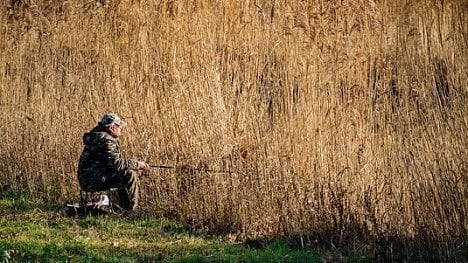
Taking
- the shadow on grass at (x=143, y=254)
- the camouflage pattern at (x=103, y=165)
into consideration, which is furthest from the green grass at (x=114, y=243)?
the camouflage pattern at (x=103, y=165)

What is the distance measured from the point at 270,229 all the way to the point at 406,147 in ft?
5.42

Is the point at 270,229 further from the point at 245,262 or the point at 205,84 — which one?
the point at 205,84

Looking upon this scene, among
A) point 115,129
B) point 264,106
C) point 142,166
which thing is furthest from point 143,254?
point 264,106

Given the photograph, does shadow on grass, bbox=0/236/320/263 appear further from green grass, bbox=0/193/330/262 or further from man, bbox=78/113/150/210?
man, bbox=78/113/150/210

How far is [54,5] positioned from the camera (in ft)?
40.6

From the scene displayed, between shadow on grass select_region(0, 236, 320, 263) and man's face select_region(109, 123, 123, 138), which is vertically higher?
man's face select_region(109, 123, 123, 138)

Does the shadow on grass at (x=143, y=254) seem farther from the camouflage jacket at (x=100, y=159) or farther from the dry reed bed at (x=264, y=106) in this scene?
the camouflage jacket at (x=100, y=159)

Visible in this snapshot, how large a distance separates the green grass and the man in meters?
0.39

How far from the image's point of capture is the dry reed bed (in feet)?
26.7

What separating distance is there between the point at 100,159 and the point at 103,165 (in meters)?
0.07

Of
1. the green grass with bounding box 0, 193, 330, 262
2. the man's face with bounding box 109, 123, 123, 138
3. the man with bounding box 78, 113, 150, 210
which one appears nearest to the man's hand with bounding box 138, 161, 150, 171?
the man with bounding box 78, 113, 150, 210

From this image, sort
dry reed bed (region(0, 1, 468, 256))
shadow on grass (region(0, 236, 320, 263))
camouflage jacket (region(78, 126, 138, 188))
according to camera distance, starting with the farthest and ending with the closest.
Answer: camouflage jacket (region(78, 126, 138, 188)) < dry reed bed (region(0, 1, 468, 256)) < shadow on grass (region(0, 236, 320, 263))

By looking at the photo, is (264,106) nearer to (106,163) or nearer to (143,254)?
(106,163)

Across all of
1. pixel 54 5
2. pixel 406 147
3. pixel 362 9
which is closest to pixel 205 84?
pixel 362 9
